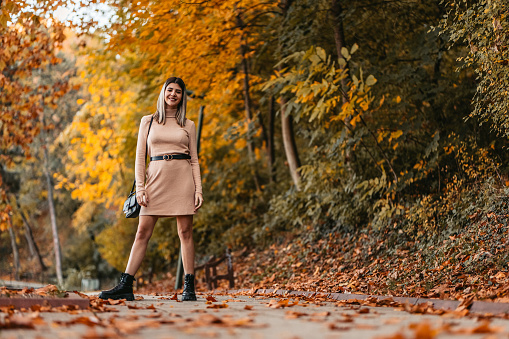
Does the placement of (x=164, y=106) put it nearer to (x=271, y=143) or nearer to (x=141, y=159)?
(x=141, y=159)

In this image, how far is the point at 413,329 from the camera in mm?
3404

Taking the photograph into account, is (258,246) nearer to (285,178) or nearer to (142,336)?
(285,178)

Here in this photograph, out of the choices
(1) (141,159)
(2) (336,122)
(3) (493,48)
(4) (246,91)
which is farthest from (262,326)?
(4) (246,91)

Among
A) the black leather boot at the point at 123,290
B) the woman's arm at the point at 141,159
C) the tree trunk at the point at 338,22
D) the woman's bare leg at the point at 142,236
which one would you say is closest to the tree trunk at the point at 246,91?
the tree trunk at the point at 338,22

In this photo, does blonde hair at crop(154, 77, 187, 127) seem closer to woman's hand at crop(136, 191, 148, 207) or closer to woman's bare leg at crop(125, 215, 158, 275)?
woman's hand at crop(136, 191, 148, 207)

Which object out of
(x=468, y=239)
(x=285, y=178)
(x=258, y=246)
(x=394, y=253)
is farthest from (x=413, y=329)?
(x=285, y=178)

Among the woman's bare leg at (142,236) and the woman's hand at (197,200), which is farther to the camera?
the woman's hand at (197,200)

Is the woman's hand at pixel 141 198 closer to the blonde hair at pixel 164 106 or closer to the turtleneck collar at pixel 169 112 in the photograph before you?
the blonde hair at pixel 164 106

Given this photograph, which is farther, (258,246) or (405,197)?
A: (258,246)

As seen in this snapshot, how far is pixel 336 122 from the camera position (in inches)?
463

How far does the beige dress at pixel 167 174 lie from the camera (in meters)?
6.17

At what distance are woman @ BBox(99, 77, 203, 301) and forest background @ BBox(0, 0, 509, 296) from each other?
2.95 metres

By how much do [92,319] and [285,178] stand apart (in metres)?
13.4

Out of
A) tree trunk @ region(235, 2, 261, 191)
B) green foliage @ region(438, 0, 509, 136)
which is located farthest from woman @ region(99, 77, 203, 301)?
tree trunk @ region(235, 2, 261, 191)
